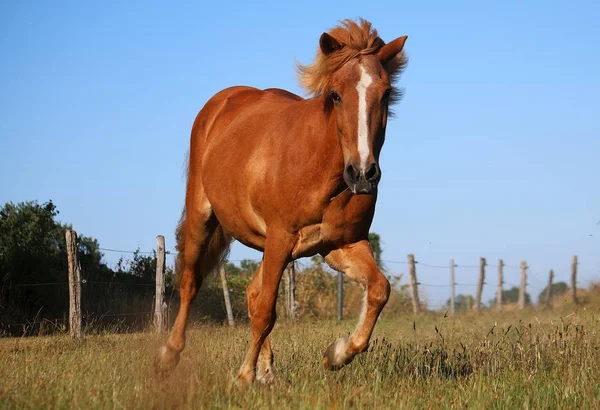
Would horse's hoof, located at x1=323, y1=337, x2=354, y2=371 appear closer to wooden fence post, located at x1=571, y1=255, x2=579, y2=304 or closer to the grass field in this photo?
the grass field

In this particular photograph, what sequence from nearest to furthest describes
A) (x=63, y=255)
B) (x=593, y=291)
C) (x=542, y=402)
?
(x=542, y=402) → (x=63, y=255) → (x=593, y=291)

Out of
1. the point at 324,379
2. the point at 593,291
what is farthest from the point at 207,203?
the point at 593,291

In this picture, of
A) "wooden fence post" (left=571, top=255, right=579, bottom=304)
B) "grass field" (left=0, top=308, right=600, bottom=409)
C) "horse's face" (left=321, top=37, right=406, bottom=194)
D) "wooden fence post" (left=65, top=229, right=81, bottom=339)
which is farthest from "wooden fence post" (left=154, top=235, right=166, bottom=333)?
"wooden fence post" (left=571, top=255, right=579, bottom=304)

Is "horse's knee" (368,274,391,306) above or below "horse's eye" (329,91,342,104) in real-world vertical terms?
below

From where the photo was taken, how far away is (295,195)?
20.4 feet

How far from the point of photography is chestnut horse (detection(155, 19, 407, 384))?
18.5ft

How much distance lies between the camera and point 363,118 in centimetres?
550

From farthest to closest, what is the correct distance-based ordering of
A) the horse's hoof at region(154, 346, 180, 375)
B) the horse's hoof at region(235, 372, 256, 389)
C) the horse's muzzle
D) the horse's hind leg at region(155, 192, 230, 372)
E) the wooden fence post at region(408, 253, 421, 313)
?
the wooden fence post at region(408, 253, 421, 313), the horse's hind leg at region(155, 192, 230, 372), the horse's hoof at region(154, 346, 180, 375), the horse's hoof at region(235, 372, 256, 389), the horse's muzzle

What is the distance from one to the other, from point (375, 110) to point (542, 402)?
2.30 meters

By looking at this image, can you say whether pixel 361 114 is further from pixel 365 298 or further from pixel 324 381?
pixel 324 381

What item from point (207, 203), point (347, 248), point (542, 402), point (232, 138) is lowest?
point (542, 402)

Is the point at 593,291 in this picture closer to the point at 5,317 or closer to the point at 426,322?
the point at 426,322

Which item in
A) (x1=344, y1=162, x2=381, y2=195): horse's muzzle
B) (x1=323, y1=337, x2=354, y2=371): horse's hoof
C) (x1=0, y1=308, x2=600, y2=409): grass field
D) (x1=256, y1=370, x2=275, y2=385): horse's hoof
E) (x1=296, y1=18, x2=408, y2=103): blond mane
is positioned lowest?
(x1=256, y1=370, x2=275, y2=385): horse's hoof

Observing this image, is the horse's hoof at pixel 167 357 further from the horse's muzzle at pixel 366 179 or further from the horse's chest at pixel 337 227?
the horse's muzzle at pixel 366 179
